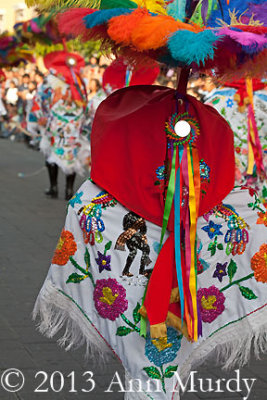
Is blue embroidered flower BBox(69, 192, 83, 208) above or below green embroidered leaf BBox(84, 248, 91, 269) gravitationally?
above

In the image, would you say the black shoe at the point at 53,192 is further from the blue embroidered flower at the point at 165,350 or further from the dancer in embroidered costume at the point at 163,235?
the blue embroidered flower at the point at 165,350

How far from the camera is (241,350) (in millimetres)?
3832

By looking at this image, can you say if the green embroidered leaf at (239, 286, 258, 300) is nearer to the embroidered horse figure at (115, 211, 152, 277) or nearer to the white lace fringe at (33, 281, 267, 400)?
the white lace fringe at (33, 281, 267, 400)

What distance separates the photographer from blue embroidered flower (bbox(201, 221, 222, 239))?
12.2ft

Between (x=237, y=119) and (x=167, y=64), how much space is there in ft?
12.3

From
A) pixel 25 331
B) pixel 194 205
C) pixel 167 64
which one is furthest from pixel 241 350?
pixel 25 331

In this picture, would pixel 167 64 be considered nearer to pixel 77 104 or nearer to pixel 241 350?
pixel 241 350

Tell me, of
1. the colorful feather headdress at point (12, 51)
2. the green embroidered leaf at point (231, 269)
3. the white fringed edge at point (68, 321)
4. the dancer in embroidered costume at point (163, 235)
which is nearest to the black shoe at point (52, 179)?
the colorful feather headdress at point (12, 51)

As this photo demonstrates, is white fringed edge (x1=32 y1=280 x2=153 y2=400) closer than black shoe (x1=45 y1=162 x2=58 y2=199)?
Yes

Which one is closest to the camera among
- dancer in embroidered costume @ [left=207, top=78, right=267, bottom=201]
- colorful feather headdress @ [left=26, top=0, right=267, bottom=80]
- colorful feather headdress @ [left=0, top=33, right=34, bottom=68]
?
colorful feather headdress @ [left=26, top=0, right=267, bottom=80]

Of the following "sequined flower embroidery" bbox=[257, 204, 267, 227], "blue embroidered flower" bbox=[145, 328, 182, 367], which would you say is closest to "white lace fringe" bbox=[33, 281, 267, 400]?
"blue embroidered flower" bbox=[145, 328, 182, 367]

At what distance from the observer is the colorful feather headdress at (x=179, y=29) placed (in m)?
3.18

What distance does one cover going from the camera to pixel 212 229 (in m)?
3.73

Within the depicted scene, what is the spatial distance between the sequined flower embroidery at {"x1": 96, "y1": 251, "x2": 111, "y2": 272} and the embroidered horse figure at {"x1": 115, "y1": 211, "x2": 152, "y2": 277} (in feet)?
0.23
